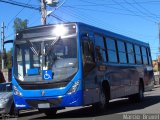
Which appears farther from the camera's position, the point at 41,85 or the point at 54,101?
the point at 41,85

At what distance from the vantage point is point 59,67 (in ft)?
46.0

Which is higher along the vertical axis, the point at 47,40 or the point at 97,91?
the point at 47,40

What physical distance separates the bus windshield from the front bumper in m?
0.61

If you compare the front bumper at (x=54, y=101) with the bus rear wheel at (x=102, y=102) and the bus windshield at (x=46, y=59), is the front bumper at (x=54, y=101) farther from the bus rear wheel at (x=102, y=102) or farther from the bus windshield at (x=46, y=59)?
the bus rear wheel at (x=102, y=102)

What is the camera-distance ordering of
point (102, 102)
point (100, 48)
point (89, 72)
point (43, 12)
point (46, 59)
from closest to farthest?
point (46, 59), point (89, 72), point (102, 102), point (100, 48), point (43, 12)

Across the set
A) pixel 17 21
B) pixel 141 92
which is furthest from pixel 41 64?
pixel 17 21

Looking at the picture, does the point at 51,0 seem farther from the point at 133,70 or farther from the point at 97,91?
the point at 97,91

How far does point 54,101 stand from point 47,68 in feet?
3.71

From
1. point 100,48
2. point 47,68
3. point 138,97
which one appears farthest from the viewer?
point 138,97

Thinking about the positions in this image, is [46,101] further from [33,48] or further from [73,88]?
[33,48]

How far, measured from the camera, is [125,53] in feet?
64.0

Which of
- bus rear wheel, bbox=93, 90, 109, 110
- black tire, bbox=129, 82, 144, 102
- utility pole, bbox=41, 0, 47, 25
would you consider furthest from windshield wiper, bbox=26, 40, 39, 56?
utility pole, bbox=41, 0, 47, 25

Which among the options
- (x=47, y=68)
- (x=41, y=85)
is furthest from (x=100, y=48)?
(x=41, y=85)

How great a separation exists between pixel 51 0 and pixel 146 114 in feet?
50.8
